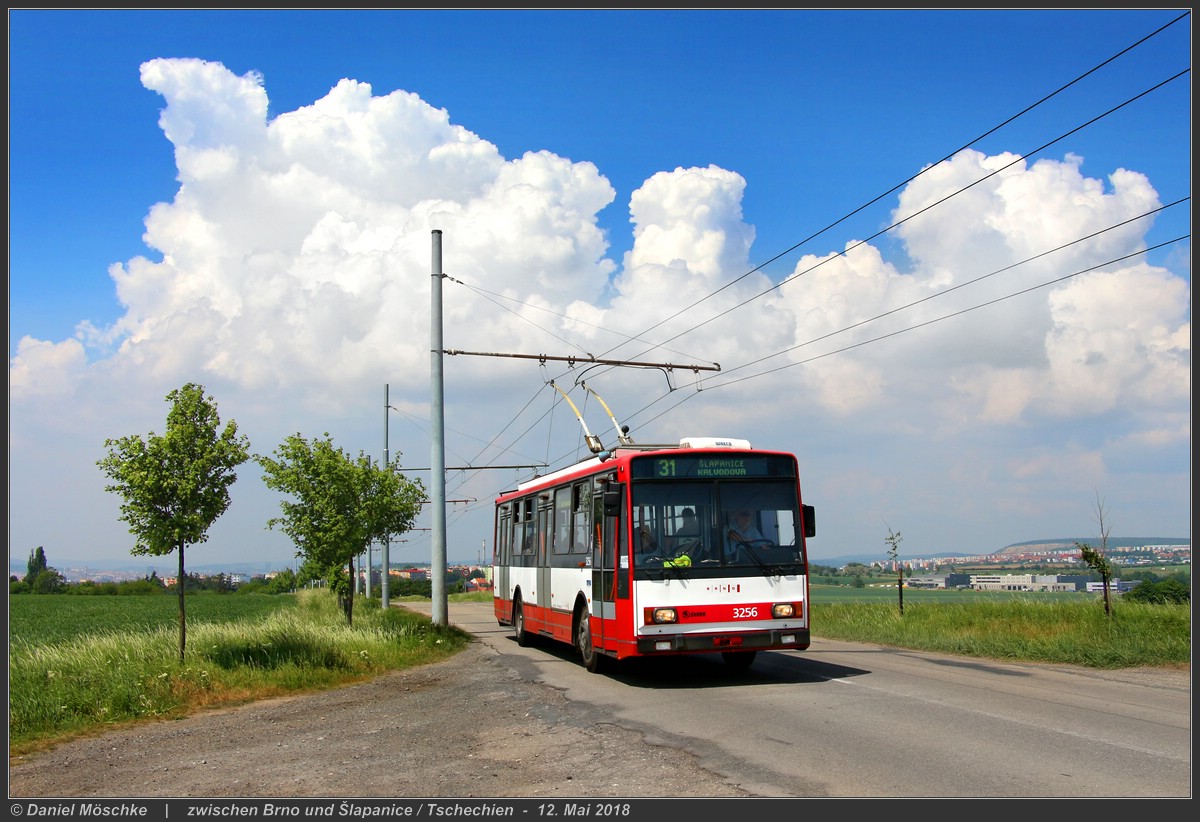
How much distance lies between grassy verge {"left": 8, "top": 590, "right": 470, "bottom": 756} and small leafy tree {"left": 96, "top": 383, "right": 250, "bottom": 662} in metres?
1.68

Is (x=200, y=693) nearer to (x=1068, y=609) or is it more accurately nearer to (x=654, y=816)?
(x=654, y=816)

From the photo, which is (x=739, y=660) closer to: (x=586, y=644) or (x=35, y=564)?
(x=586, y=644)

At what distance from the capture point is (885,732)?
932cm

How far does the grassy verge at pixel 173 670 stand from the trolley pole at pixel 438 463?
2.56 m

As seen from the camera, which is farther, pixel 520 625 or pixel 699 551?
pixel 520 625

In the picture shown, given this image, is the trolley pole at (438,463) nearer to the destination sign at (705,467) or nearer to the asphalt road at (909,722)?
the asphalt road at (909,722)

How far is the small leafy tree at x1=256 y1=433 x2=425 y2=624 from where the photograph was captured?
948 inches

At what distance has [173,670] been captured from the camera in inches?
558

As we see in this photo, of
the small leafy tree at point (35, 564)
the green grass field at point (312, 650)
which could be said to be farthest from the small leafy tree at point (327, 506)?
the small leafy tree at point (35, 564)

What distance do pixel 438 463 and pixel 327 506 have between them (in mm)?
3661

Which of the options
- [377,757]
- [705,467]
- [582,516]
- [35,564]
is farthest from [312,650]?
[35,564]

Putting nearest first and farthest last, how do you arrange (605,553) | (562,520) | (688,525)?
(688,525)
(605,553)
(562,520)

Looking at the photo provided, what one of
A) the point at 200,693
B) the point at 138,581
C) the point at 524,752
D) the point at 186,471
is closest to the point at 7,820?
the point at 524,752

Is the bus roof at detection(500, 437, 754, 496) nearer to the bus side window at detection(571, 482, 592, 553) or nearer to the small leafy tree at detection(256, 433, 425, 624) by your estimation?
the bus side window at detection(571, 482, 592, 553)
